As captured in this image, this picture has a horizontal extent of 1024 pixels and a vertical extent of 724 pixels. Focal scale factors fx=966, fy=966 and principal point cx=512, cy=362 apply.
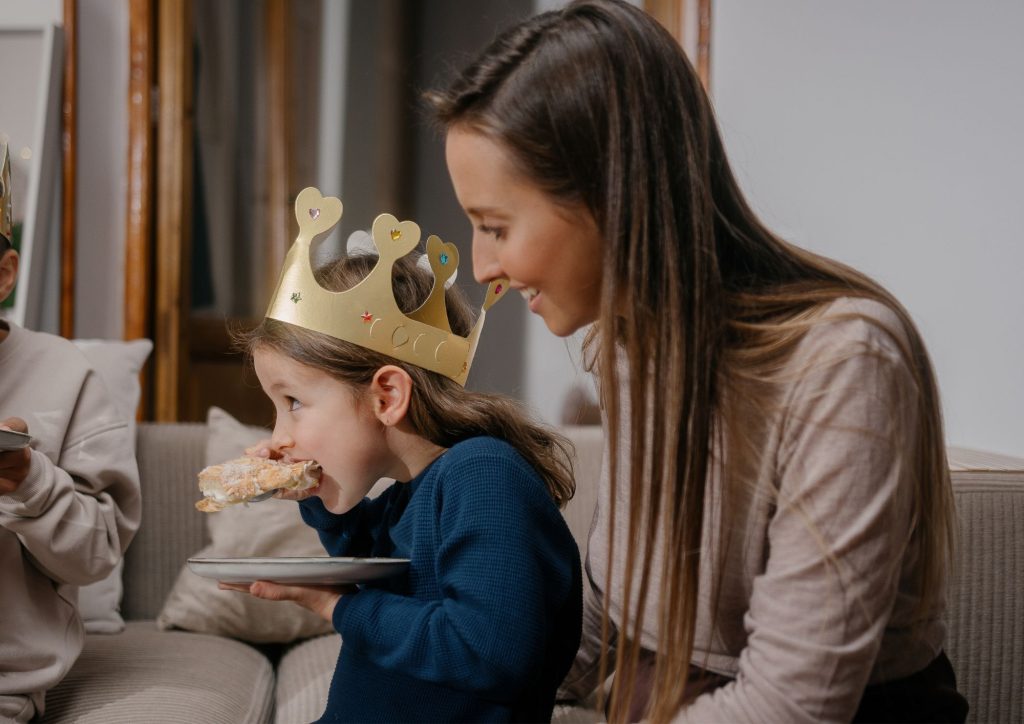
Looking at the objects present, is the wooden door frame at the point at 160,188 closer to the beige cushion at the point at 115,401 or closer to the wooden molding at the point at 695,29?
the beige cushion at the point at 115,401

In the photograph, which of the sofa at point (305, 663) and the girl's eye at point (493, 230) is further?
the sofa at point (305, 663)

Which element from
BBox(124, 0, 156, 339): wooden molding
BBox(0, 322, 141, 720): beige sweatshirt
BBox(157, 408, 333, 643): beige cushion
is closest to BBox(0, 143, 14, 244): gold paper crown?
BBox(0, 322, 141, 720): beige sweatshirt

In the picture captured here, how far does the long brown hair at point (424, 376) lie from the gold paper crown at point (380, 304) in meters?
0.02

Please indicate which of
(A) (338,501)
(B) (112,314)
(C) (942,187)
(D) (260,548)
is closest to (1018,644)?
(C) (942,187)

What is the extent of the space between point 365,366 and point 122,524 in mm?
535

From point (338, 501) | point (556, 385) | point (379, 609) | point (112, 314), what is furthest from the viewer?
point (556, 385)

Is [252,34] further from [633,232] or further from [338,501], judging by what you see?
[633,232]

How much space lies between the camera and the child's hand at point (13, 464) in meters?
1.22

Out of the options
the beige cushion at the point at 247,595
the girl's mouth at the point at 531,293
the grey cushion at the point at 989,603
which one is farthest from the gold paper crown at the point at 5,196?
the grey cushion at the point at 989,603

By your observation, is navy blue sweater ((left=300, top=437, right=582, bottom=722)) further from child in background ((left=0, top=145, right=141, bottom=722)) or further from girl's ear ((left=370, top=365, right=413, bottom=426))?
child in background ((left=0, top=145, right=141, bottom=722))

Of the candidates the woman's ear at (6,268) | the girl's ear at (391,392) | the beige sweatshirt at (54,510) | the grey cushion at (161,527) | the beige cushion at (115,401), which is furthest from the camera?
the grey cushion at (161,527)

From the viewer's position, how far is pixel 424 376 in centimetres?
121

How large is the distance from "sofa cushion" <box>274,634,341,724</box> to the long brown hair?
509mm

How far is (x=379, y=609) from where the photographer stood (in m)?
1.04
